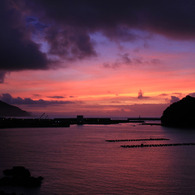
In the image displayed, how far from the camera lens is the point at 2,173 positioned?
34969mm

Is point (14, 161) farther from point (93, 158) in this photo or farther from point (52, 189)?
point (52, 189)

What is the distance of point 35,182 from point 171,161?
27306mm

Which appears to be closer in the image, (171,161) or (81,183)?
(81,183)

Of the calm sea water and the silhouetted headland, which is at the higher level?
the silhouetted headland

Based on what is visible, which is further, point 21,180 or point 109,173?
point 109,173

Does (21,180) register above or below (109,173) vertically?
above

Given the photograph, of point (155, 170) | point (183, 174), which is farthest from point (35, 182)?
point (183, 174)

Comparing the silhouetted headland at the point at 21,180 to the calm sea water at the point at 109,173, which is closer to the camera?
the calm sea water at the point at 109,173

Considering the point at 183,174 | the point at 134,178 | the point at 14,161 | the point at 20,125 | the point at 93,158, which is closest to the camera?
the point at 134,178

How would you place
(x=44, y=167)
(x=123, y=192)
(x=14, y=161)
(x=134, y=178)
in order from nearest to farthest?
(x=123, y=192) < (x=134, y=178) < (x=44, y=167) < (x=14, y=161)

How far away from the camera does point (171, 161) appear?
47.0m

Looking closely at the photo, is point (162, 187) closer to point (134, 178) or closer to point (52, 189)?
point (134, 178)

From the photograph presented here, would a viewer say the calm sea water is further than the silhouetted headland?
No

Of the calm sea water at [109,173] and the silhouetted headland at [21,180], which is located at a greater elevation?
the silhouetted headland at [21,180]
